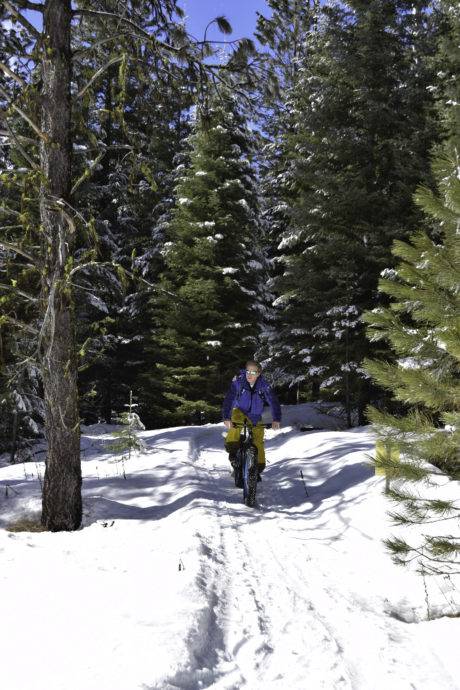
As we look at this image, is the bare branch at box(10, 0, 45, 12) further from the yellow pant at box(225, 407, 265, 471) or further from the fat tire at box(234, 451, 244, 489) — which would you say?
the fat tire at box(234, 451, 244, 489)

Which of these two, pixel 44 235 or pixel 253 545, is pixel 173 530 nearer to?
pixel 253 545

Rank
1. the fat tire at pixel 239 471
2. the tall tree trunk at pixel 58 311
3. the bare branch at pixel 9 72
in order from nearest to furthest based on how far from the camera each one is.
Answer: the bare branch at pixel 9 72 < the tall tree trunk at pixel 58 311 < the fat tire at pixel 239 471

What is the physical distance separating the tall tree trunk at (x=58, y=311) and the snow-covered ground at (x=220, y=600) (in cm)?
55

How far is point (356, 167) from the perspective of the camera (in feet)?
45.2

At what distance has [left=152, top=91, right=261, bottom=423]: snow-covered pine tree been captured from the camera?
18.3 metres

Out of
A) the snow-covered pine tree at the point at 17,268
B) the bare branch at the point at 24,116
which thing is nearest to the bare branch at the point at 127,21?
the snow-covered pine tree at the point at 17,268

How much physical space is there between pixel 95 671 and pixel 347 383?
35.6 ft

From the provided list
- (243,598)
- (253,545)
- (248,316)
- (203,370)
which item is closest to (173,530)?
(253,545)

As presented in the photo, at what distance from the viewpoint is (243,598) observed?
390 cm

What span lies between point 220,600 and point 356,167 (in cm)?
1265

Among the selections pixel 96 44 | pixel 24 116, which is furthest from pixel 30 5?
pixel 24 116

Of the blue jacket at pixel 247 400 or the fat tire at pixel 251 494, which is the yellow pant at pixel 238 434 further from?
the fat tire at pixel 251 494

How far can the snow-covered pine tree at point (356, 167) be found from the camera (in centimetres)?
1269

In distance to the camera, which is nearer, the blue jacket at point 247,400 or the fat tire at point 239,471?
the fat tire at point 239,471
